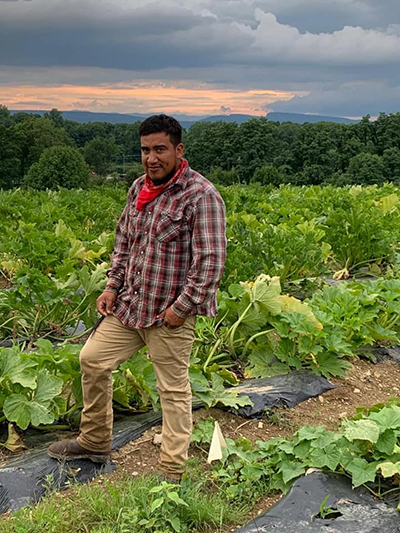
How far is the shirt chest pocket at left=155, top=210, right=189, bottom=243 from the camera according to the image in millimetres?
3170

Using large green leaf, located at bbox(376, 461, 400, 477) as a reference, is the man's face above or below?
above

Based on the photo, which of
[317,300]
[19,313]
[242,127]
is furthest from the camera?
[242,127]

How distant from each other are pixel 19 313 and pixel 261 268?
234 cm

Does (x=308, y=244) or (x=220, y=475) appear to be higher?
(x=308, y=244)

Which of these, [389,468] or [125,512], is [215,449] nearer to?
[125,512]

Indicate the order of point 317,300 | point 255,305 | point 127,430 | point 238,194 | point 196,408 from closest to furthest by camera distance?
point 127,430, point 196,408, point 255,305, point 317,300, point 238,194

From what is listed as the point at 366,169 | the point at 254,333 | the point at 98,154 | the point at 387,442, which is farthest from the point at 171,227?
the point at 98,154

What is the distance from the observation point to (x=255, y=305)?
4832 mm

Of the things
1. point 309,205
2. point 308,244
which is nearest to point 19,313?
point 308,244

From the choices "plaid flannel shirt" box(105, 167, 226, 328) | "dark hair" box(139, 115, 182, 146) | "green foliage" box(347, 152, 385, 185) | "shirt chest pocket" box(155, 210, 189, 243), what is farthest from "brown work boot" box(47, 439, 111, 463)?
"green foliage" box(347, 152, 385, 185)

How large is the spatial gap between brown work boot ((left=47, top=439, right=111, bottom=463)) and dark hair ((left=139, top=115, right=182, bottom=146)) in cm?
165

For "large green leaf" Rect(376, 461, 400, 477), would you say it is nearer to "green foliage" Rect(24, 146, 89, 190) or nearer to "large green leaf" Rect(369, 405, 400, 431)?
"large green leaf" Rect(369, 405, 400, 431)

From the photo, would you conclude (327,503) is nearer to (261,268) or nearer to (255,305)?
(255,305)

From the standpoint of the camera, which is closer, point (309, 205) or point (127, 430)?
point (127, 430)
